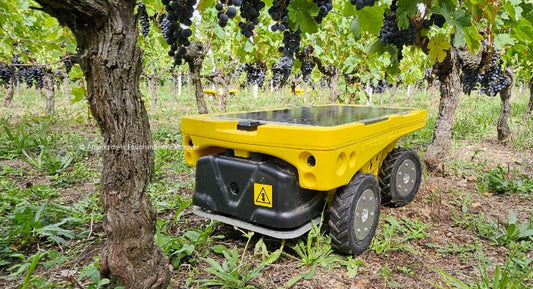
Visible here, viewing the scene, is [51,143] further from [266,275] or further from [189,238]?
[266,275]

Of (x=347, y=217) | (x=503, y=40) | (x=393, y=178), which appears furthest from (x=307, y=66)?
(x=347, y=217)

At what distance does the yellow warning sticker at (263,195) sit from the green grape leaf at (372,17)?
108 cm

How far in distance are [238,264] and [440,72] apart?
3365 millimetres

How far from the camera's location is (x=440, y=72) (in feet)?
13.0

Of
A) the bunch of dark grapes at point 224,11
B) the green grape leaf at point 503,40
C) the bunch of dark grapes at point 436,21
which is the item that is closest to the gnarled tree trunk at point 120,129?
the bunch of dark grapes at point 224,11

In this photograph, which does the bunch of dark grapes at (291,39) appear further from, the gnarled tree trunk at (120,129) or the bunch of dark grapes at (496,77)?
the bunch of dark grapes at (496,77)

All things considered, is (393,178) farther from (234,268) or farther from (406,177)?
(234,268)

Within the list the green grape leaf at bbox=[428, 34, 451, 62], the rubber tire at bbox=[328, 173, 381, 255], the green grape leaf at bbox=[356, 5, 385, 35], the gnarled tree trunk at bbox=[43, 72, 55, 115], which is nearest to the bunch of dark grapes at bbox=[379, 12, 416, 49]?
the green grape leaf at bbox=[428, 34, 451, 62]

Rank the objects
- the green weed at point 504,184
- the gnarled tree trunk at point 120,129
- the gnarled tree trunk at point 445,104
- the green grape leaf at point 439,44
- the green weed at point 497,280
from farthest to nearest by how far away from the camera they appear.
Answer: the gnarled tree trunk at point 445,104 → the green weed at point 504,184 → the green grape leaf at point 439,44 → the green weed at point 497,280 → the gnarled tree trunk at point 120,129

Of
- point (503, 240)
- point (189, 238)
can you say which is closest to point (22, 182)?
point (189, 238)

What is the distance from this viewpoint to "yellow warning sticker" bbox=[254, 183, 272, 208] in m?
2.04

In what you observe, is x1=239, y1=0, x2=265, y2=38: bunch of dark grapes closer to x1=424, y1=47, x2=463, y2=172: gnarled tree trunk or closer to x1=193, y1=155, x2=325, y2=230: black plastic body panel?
x1=193, y1=155, x2=325, y2=230: black plastic body panel

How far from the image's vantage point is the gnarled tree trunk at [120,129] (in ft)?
4.25

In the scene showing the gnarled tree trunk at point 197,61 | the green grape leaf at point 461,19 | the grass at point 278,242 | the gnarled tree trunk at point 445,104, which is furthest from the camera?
the gnarled tree trunk at point 197,61
